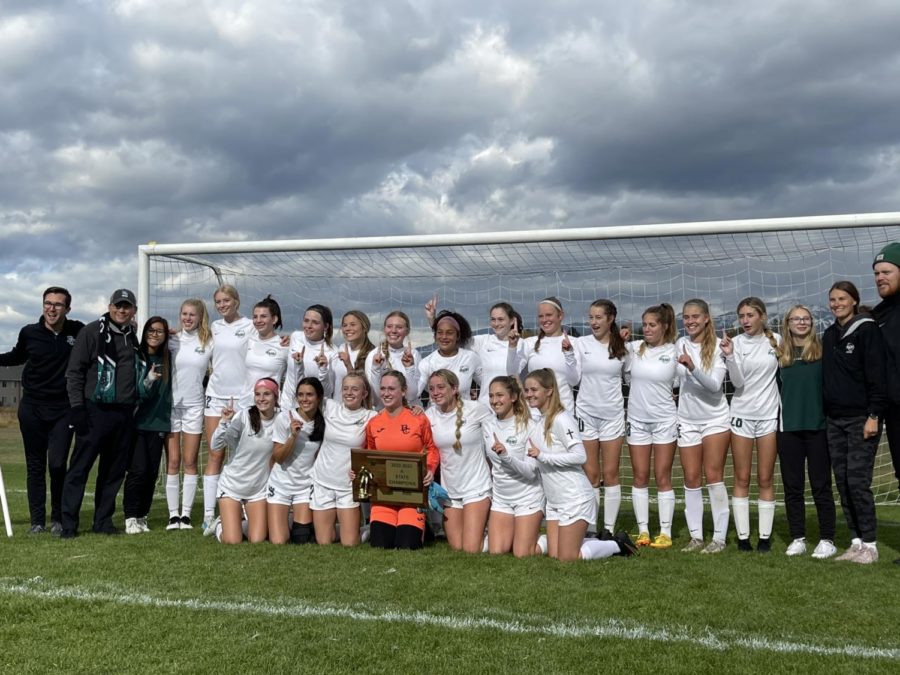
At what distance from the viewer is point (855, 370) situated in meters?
5.52

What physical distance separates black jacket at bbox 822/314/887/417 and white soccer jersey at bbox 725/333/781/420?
1.27ft

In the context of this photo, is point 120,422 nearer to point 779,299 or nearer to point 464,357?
point 464,357

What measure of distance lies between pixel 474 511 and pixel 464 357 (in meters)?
1.34

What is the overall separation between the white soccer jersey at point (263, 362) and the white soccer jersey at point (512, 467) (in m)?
2.11

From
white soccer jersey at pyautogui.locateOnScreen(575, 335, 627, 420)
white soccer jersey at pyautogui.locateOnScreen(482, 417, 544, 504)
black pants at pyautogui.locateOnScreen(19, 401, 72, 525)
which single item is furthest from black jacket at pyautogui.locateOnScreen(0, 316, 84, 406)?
white soccer jersey at pyautogui.locateOnScreen(575, 335, 627, 420)

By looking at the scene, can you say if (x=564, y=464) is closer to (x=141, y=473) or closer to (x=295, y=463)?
(x=295, y=463)

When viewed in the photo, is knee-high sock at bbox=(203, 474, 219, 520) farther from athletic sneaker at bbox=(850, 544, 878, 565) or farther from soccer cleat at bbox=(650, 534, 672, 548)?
athletic sneaker at bbox=(850, 544, 878, 565)

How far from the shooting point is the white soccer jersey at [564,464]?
5543 mm

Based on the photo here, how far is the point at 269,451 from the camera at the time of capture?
6312 mm

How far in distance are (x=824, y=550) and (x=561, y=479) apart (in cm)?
216

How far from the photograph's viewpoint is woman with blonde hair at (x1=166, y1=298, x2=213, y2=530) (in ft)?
23.0

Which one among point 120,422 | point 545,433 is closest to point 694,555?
point 545,433

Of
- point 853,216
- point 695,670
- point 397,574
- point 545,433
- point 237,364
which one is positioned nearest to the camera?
point 695,670

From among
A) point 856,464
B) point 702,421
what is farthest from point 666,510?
point 856,464
